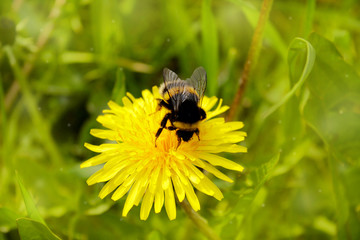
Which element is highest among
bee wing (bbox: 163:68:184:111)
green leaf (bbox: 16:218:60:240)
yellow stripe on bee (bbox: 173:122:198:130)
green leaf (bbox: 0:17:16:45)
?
green leaf (bbox: 0:17:16:45)

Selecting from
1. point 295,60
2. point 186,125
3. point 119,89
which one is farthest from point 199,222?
point 295,60

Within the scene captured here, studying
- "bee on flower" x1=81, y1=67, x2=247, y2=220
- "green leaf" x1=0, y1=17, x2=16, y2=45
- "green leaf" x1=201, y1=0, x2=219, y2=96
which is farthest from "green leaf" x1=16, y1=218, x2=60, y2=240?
"green leaf" x1=201, y1=0, x2=219, y2=96

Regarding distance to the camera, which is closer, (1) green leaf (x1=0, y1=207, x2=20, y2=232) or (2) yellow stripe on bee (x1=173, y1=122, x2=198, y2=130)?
(2) yellow stripe on bee (x1=173, y1=122, x2=198, y2=130)

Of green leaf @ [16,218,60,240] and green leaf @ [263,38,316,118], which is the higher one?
green leaf @ [263,38,316,118]

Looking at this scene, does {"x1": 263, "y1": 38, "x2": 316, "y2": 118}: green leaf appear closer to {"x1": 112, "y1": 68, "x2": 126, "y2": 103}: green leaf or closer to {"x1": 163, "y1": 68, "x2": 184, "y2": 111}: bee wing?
{"x1": 163, "y1": 68, "x2": 184, "y2": 111}: bee wing

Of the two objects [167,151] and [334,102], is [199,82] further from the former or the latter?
[334,102]

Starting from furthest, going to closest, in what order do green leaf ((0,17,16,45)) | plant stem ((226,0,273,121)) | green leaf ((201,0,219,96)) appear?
green leaf ((201,0,219,96))
green leaf ((0,17,16,45))
plant stem ((226,0,273,121))

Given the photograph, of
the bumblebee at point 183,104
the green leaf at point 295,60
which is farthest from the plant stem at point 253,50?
the bumblebee at point 183,104

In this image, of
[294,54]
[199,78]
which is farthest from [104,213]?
[294,54]
